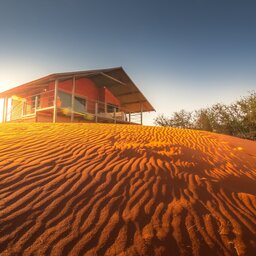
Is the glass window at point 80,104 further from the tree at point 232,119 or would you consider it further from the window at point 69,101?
the tree at point 232,119

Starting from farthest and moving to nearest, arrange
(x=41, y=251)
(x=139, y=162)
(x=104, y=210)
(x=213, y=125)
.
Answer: (x=213, y=125)
(x=139, y=162)
(x=104, y=210)
(x=41, y=251)

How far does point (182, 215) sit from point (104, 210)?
1074mm

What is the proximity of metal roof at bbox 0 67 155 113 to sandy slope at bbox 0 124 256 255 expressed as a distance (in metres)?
10.8

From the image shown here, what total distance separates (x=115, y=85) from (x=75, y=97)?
12.7 ft

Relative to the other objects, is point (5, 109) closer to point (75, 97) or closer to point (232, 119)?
point (75, 97)

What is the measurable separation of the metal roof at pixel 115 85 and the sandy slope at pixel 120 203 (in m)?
10.8

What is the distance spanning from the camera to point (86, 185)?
3.86 m

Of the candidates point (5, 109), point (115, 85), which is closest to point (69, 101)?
point (115, 85)

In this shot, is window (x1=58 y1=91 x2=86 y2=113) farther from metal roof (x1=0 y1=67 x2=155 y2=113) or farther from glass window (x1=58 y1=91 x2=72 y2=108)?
metal roof (x1=0 y1=67 x2=155 y2=113)

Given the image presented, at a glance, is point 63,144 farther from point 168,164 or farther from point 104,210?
point 104,210

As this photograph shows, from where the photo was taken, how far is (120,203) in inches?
135

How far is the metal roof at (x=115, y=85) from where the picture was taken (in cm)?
1575

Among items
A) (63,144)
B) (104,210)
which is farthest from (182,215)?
(63,144)

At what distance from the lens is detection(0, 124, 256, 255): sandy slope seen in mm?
2654
